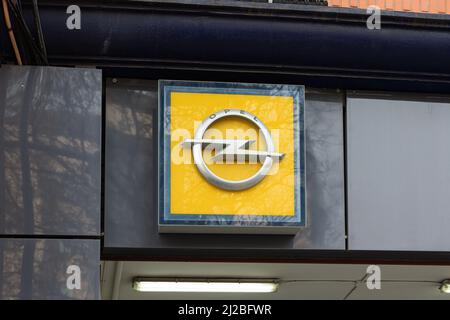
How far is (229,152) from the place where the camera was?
915 centimetres

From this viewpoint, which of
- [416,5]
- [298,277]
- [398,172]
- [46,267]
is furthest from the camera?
[298,277]

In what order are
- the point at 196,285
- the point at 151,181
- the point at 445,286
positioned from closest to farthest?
the point at 151,181 → the point at 196,285 → the point at 445,286

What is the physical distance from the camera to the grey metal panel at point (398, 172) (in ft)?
31.2

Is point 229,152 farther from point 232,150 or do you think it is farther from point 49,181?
point 49,181

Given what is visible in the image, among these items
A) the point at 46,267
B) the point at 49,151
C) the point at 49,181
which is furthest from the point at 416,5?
the point at 46,267

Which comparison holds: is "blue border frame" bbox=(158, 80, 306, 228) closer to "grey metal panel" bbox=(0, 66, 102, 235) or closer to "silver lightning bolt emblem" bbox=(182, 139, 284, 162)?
"silver lightning bolt emblem" bbox=(182, 139, 284, 162)

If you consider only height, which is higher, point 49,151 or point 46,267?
point 49,151

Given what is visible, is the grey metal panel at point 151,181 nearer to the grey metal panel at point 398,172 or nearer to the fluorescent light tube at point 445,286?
the grey metal panel at point 398,172

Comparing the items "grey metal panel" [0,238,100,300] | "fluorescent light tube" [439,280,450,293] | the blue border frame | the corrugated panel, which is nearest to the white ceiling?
"fluorescent light tube" [439,280,450,293]

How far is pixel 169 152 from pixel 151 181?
306 millimetres

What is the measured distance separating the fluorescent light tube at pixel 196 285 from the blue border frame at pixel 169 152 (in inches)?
78.1

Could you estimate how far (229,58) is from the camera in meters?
9.34

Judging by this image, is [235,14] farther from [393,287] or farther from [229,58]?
[393,287]
